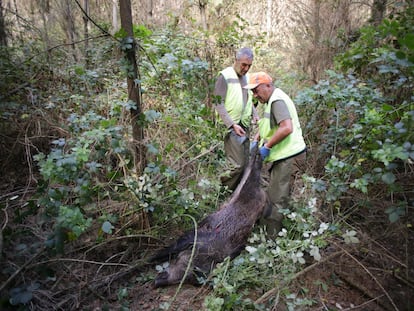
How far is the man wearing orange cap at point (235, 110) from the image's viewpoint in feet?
12.5

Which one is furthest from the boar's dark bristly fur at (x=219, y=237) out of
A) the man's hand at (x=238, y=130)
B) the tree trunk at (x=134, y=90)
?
the tree trunk at (x=134, y=90)

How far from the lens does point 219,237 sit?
2951 millimetres

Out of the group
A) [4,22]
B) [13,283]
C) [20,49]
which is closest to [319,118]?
[13,283]

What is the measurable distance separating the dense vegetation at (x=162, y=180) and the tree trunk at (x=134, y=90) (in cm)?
7

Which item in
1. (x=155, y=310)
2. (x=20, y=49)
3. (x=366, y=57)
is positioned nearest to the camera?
(x=155, y=310)

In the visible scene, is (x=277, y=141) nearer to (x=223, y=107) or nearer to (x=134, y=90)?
(x=223, y=107)

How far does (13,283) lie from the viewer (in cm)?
193

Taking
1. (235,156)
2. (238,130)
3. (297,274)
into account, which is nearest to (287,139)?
(238,130)

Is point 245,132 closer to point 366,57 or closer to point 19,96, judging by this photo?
point 366,57

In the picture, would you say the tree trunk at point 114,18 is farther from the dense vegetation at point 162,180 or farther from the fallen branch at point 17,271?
the fallen branch at point 17,271

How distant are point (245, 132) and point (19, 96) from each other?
9.90 ft

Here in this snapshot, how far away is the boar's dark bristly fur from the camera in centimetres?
271

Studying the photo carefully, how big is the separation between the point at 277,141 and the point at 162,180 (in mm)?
1278

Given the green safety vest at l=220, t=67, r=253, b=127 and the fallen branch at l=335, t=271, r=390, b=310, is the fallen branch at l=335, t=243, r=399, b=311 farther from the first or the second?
the green safety vest at l=220, t=67, r=253, b=127
